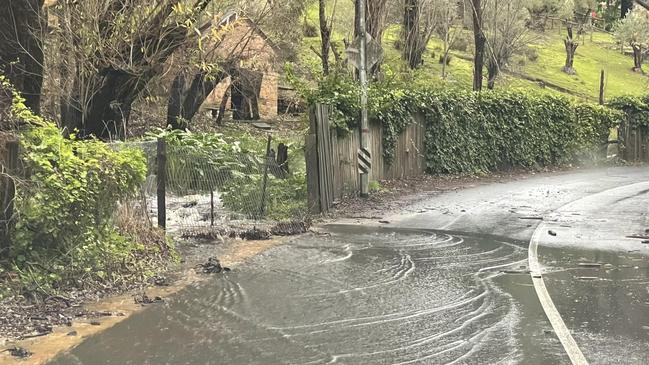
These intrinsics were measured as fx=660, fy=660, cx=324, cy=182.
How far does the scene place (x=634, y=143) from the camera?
31078 mm

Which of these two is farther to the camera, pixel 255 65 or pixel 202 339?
pixel 255 65

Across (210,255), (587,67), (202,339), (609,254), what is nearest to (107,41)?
(210,255)

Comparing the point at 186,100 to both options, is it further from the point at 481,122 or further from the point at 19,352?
the point at 19,352

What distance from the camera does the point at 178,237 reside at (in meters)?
10.7

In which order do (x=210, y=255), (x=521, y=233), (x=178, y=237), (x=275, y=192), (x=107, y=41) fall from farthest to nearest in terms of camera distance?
(x=275, y=192) → (x=107, y=41) → (x=521, y=233) → (x=178, y=237) → (x=210, y=255)

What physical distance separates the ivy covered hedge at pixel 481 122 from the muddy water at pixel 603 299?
743cm

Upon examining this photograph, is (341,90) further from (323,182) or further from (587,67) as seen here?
(587,67)

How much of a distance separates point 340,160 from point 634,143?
69.1 ft

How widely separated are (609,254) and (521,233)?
2.08 m

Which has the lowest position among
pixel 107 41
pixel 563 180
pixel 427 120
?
pixel 563 180

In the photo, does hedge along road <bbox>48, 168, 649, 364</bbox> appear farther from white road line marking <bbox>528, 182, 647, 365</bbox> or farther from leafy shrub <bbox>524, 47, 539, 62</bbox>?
leafy shrub <bbox>524, 47, 539, 62</bbox>

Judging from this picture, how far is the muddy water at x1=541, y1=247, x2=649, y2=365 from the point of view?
579cm

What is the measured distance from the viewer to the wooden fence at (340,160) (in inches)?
546

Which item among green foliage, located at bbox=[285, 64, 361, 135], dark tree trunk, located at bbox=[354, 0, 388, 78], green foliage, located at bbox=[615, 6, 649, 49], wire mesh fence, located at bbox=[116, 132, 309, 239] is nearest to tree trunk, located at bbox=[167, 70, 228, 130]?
dark tree trunk, located at bbox=[354, 0, 388, 78]
